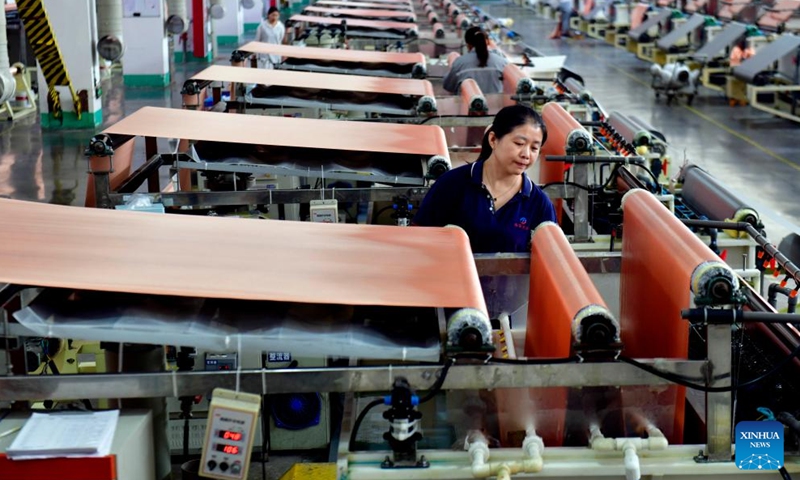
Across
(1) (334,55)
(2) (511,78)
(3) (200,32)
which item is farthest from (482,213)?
(3) (200,32)

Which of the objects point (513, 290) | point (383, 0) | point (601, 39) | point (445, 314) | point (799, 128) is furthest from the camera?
point (601, 39)

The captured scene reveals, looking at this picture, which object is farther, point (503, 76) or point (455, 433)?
point (503, 76)

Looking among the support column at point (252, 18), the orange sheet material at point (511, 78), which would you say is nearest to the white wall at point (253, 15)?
the support column at point (252, 18)

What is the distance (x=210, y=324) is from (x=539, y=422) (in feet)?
2.83

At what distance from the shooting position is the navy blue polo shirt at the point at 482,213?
409cm

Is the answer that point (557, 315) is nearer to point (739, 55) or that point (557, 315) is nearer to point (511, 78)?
point (511, 78)

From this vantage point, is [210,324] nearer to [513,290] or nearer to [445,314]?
[445,314]

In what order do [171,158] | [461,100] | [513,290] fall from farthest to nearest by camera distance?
[461,100] < [171,158] < [513,290]

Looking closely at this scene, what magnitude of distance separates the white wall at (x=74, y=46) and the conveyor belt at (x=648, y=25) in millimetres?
12496

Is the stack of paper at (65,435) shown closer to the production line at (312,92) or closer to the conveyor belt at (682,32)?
the production line at (312,92)

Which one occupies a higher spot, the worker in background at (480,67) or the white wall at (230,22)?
the worker in background at (480,67)

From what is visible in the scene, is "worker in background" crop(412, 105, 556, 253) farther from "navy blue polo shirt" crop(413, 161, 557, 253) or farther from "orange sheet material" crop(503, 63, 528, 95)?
"orange sheet material" crop(503, 63, 528, 95)

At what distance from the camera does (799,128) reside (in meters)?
15.7

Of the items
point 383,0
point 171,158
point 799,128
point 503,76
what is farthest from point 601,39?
point 171,158
